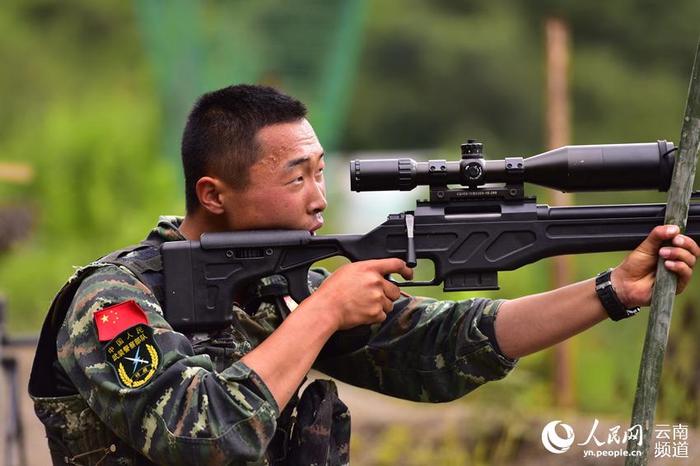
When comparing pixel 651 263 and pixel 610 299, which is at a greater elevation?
pixel 651 263

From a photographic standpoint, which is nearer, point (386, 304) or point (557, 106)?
point (386, 304)

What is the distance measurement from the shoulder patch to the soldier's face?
55 centimetres

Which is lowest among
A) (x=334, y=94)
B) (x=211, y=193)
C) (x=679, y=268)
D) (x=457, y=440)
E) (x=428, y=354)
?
(x=457, y=440)

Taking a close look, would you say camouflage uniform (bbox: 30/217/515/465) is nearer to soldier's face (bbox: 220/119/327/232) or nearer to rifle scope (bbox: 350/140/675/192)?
soldier's face (bbox: 220/119/327/232)

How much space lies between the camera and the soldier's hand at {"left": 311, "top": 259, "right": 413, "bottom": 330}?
352cm

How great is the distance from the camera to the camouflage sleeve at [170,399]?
10.8 ft

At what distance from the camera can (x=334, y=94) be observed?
414 inches

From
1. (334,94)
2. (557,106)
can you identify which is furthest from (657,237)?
(334,94)

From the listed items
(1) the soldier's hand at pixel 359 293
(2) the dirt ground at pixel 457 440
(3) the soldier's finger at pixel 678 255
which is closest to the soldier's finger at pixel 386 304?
(1) the soldier's hand at pixel 359 293

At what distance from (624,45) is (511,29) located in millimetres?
3317

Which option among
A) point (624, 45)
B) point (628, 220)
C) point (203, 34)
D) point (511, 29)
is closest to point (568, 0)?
point (624, 45)

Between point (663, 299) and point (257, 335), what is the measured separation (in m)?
1.27

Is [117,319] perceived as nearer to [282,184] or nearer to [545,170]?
[282,184]

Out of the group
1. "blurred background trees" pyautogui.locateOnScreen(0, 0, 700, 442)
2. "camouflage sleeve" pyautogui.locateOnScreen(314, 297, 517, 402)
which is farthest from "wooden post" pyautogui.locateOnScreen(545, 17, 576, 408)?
"camouflage sleeve" pyautogui.locateOnScreen(314, 297, 517, 402)
